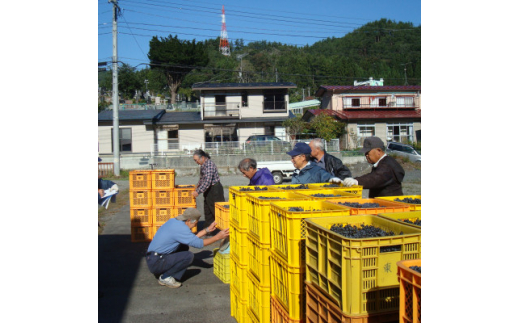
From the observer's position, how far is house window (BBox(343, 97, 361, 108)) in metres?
36.8

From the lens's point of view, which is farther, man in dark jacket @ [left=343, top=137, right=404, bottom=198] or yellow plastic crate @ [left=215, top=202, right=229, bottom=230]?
yellow plastic crate @ [left=215, top=202, right=229, bottom=230]

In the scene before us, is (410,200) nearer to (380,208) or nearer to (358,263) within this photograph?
(380,208)

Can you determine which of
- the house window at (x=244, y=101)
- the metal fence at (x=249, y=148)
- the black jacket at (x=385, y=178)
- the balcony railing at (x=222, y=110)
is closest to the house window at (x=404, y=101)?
the metal fence at (x=249, y=148)

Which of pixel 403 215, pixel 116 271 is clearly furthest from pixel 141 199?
pixel 403 215

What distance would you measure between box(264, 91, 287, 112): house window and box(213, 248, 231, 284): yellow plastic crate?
28.7m

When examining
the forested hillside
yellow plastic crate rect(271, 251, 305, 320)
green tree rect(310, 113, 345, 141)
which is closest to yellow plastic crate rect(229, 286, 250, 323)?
yellow plastic crate rect(271, 251, 305, 320)

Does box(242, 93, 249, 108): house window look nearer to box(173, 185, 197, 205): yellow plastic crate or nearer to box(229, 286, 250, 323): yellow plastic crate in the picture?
box(173, 185, 197, 205): yellow plastic crate

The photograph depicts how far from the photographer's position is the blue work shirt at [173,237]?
583cm

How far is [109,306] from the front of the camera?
5141mm

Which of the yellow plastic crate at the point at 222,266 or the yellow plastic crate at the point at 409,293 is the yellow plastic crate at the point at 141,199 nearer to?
the yellow plastic crate at the point at 222,266

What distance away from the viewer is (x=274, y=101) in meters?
34.5

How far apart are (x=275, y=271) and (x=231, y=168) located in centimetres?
2273

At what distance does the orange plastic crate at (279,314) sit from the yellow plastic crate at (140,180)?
5596 millimetres

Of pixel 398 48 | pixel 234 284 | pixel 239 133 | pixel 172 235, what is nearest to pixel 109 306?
pixel 172 235
